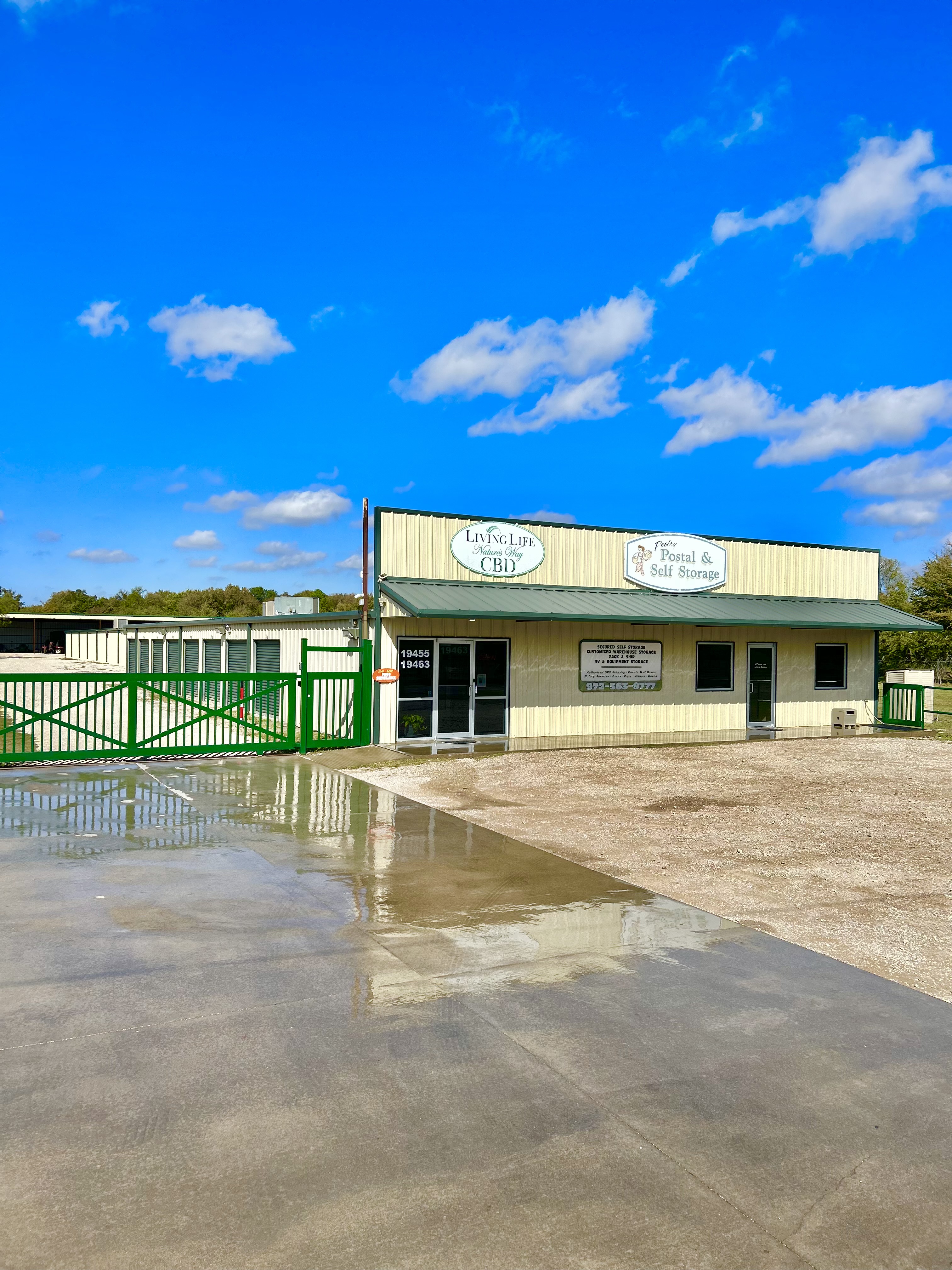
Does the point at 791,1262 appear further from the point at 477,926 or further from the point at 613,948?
the point at 477,926

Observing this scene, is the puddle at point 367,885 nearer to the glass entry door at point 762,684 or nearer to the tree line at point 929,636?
the glass entry door at point 762,684

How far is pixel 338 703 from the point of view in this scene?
64.6 feet

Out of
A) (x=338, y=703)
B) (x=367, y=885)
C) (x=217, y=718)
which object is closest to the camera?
(x=367, y=885)

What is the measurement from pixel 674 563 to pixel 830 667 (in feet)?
19.6

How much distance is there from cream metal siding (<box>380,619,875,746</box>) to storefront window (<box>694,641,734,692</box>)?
139 mm

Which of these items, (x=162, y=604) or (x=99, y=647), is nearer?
(x=99, y=647)

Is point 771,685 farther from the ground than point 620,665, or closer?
closer

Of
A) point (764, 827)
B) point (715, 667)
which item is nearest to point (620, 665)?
point (715, 667)

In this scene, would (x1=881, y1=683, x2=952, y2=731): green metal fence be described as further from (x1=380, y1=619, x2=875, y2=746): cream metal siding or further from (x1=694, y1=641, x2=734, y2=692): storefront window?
(x1=694, y1=641, x2=734, y2=692): storefront window

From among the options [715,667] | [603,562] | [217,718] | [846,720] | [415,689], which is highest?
[603,562]

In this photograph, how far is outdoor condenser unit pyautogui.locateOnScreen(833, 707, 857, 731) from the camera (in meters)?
24.5

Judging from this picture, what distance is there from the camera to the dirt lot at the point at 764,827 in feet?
25.0

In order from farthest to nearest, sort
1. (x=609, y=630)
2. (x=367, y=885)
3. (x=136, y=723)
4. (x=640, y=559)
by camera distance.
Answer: (x=640, y=559) < (x=609, y=630) < (x=136, y=723) < (x=367, y=885)

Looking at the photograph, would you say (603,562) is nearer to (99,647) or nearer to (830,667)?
(830,667)
